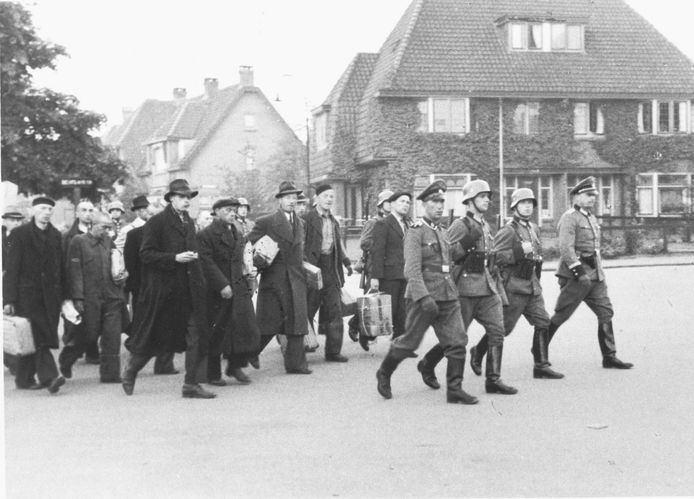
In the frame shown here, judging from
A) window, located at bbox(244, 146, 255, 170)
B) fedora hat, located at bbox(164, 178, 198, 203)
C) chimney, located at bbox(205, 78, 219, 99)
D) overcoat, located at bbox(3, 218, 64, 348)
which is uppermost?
chimney, located at bbox(205, 78, 219, 99)

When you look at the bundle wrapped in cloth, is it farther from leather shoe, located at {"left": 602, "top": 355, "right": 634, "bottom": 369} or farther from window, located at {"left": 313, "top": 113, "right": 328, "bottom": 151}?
window, located at {"left": 313, "top": 113, "right": 328, "bottom": 151}

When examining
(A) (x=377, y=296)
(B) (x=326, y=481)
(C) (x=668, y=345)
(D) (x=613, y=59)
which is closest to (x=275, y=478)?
(B) (x=326, y=481)

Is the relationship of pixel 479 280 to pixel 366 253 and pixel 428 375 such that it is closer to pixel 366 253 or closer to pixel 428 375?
pixel 428 375

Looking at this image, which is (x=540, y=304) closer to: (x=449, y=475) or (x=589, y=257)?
(x=589, y=257)

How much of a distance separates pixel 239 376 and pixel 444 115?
103 ft

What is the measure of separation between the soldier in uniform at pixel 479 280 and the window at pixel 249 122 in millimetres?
49627

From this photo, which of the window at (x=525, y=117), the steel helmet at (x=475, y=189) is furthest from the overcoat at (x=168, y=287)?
the window at (x=525, y=117)

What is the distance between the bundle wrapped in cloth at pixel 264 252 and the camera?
40.1ft

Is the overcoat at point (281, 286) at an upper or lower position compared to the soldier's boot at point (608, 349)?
upper

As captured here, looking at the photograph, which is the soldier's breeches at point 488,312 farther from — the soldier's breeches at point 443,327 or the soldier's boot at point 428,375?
the soldier's boot at point 428,375

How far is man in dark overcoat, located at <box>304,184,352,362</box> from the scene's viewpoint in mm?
13477

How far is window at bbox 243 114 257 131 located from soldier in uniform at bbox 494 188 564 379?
160ft

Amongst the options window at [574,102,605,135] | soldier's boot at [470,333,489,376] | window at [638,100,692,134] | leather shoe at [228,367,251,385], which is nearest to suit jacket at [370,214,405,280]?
soldier's boot at [470,333,489,376]

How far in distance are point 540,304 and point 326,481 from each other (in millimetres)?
5121
